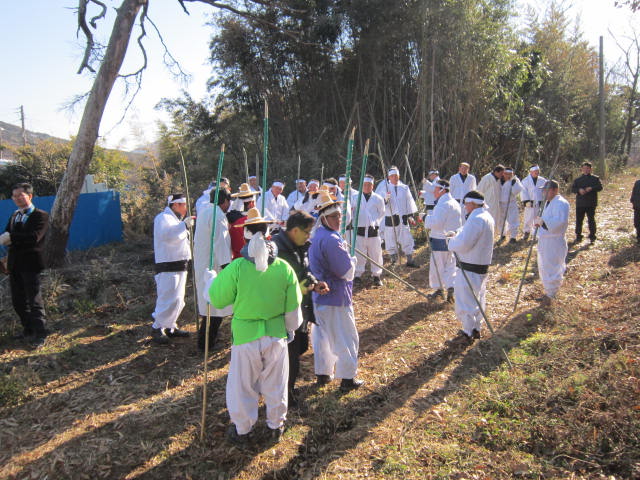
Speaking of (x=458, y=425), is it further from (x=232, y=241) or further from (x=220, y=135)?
(x=220, y=135)

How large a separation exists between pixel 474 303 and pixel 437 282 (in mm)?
1713

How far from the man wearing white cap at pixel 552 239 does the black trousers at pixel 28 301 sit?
6280mm

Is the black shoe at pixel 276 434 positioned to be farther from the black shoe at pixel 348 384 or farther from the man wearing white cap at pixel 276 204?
the man wearing white cap at pixel 276 204

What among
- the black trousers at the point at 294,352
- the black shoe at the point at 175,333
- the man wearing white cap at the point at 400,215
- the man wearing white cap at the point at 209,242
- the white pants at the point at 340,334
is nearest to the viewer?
the black trousers at the point at 294,352

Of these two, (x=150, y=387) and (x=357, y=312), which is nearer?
(x=150, y=387)

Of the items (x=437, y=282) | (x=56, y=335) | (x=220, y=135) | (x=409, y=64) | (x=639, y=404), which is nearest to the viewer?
(x=639, y=404)

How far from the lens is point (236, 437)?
3383 millimetres

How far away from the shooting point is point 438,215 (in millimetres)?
6344

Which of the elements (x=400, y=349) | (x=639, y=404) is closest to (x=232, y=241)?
(x=400, y=349)

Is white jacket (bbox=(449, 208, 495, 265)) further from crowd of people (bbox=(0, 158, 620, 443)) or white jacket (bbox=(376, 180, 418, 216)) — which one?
white jacket (bbox=(376, 180, 418, 216))

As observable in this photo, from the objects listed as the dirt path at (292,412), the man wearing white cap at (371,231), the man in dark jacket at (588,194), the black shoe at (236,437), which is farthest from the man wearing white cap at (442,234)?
the man in dark jacket at (588,194)

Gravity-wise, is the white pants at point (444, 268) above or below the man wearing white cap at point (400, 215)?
below

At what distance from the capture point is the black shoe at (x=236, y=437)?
335 centimetres

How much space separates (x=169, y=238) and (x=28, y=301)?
70.9 inches
